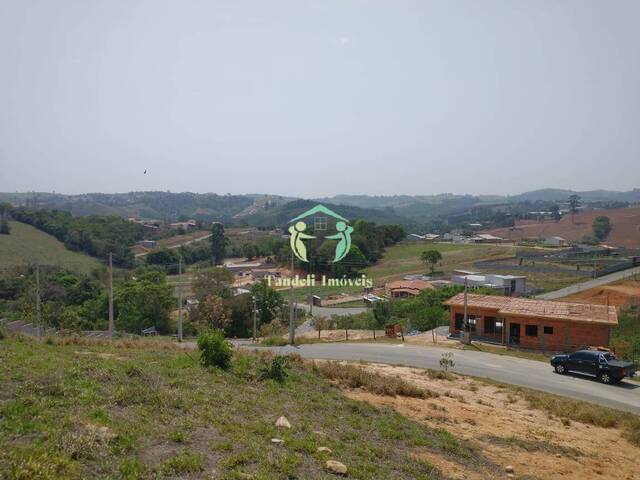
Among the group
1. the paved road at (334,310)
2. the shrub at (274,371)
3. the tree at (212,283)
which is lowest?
the paved road at (334,310)

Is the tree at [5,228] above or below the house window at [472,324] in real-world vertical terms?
above

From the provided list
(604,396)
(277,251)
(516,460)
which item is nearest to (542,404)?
(604,396)

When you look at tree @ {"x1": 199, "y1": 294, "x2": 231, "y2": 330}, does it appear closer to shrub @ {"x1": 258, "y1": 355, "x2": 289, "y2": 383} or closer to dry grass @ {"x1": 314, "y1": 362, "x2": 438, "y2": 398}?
dry grass @ {"x1": 314, "y1": 362, "x2": 438, "y2": 398}

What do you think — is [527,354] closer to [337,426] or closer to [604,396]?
[604,396]

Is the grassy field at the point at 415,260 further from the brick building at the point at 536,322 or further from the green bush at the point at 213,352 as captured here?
the green bush at the point at 213,352

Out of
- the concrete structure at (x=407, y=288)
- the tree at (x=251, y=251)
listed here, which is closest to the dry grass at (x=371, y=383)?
Result: the concrete structure at (x=407, y=288)

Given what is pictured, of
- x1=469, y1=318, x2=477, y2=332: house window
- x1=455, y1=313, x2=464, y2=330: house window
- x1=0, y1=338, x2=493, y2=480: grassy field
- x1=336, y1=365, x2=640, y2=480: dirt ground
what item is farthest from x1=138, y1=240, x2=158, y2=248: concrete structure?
x1=336, y1=365, x2=640, y2=480: dirt ground
